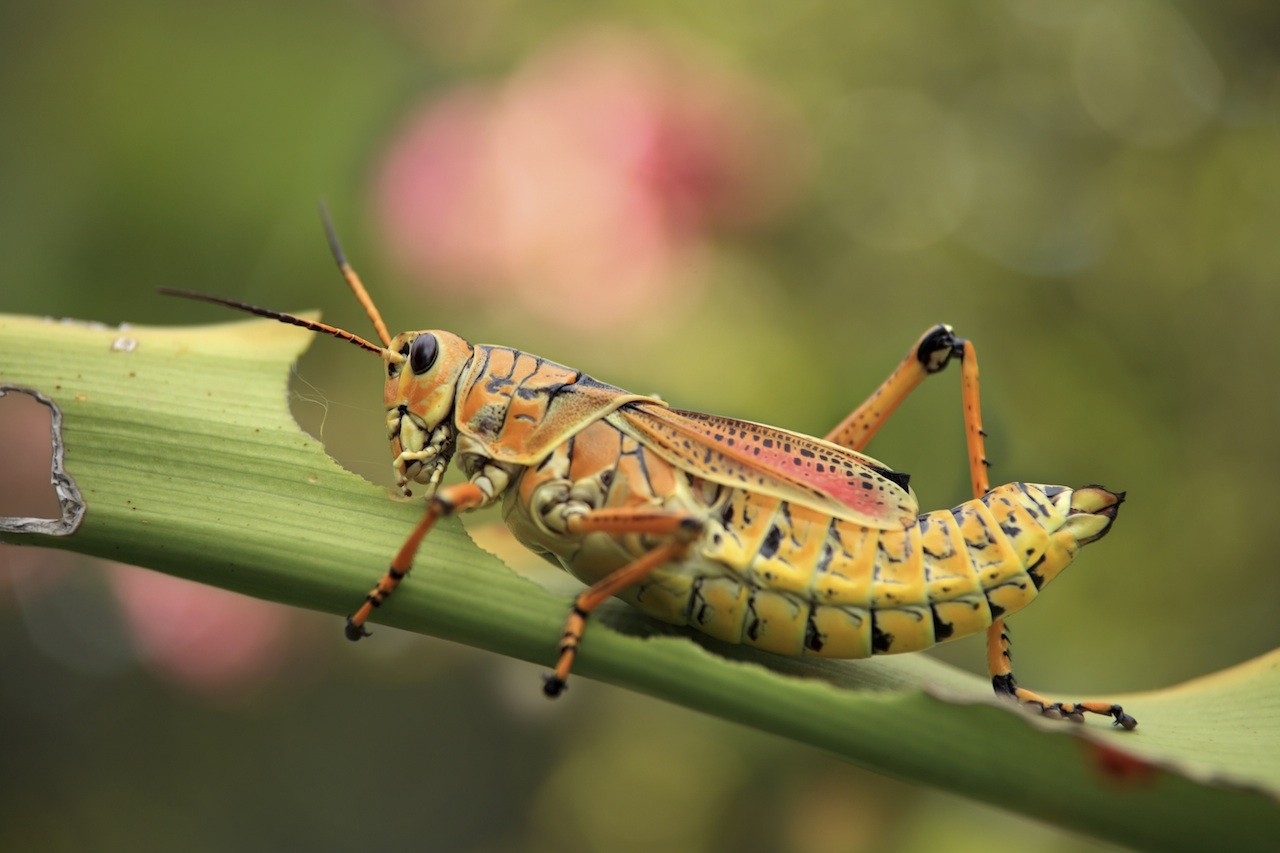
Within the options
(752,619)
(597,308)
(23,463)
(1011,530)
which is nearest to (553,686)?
(752,619)

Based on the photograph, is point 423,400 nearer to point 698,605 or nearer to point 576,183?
point 698,605

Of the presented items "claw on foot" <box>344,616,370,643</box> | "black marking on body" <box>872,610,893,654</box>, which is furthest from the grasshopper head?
"black marking on body" <box>872,610,893,654</box>

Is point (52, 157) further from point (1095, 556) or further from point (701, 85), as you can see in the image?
point (1095, 556)

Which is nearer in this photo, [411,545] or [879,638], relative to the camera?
[411,545]

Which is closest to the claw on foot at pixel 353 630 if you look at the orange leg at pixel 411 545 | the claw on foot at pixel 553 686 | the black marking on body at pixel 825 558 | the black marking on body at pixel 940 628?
the orange leg at pixel 411 545

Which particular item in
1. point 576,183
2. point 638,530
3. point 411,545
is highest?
point 576,183
